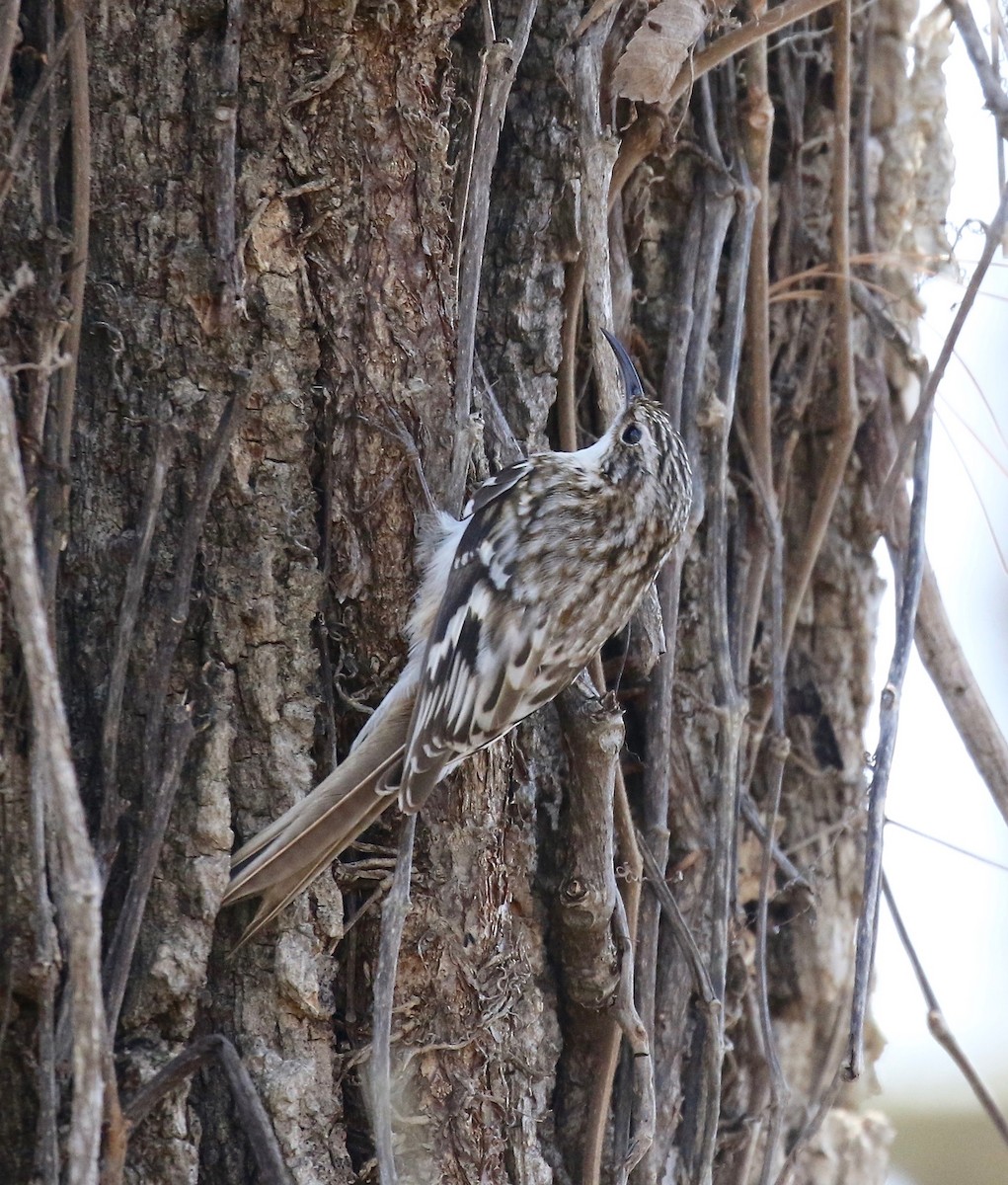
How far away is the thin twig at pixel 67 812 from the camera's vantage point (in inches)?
51.8

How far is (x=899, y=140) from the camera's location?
120 inches

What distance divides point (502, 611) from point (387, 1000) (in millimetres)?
834

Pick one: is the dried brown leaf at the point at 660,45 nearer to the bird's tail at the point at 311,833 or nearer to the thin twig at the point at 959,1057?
the bird's tail at the point at 311,833

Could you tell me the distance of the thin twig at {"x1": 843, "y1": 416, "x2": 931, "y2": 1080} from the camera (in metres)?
2.14

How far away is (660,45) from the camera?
7.98 ft

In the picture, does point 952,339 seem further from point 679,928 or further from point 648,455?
point 679,928

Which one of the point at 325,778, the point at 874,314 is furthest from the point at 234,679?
the point at 874,314

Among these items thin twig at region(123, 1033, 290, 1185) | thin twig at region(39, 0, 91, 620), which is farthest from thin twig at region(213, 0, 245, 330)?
thin twig at region(123, 1033, 290, 1185)

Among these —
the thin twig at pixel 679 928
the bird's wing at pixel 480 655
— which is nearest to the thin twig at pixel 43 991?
the bird's wing at pixel 480 655

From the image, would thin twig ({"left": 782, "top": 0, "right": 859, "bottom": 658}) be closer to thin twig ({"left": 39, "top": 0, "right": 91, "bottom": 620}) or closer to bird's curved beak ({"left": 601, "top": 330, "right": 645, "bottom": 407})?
bird's curved beak ({"left": 601, "top": 330, "right": 645, "bottom": 407})

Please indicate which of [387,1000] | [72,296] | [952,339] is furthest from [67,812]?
[952,339]

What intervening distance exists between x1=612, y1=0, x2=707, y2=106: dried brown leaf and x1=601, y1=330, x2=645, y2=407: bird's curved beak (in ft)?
1.54

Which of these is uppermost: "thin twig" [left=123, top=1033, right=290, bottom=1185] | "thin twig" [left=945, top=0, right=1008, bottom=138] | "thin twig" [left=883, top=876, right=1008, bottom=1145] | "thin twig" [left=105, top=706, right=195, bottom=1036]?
"thin twig" [left=945, top=0, right=1008, bottom=138]

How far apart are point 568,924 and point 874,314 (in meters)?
1.53
